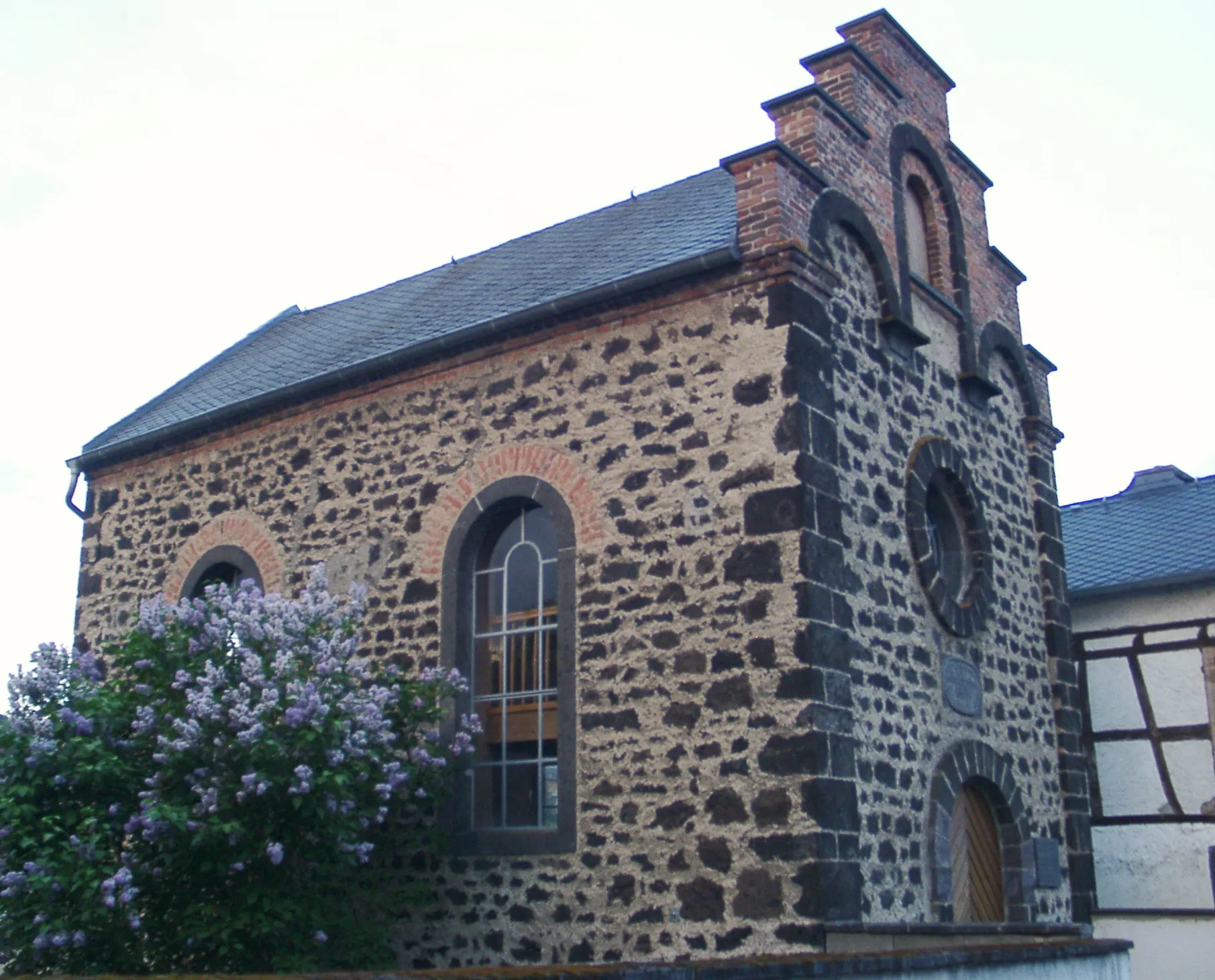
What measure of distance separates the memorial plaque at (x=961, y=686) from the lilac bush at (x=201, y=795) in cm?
397

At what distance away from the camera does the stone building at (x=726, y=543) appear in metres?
8.80

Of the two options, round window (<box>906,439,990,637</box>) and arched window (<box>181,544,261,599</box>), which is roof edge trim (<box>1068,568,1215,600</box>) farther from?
arched window (<box>181,544,261,599</box>)

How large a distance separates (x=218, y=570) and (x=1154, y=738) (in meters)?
9.02

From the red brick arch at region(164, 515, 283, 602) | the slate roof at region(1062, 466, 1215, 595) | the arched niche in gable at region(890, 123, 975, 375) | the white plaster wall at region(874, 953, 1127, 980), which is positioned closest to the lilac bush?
the red brick arch at region(164, 515, 283, 602)

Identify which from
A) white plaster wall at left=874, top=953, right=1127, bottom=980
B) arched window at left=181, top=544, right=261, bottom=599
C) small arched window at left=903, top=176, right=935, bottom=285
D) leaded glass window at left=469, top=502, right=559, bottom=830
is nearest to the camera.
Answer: white plaster wall at left=874, top=953, right=1127, bottom=980

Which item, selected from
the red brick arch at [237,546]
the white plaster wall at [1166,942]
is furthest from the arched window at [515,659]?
the white plaster wall at [1166,942]

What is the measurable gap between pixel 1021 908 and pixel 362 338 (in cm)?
783

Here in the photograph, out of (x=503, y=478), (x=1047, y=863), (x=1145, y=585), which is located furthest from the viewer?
(x=1145, y=585)

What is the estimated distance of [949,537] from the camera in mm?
Answer: 11406

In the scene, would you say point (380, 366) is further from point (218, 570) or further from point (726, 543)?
point (726, 543)

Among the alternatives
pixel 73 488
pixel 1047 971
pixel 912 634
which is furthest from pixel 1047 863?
pixel 73 488

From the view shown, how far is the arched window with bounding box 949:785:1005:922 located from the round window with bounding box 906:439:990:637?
140cm

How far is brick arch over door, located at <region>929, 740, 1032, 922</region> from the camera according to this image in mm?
9688

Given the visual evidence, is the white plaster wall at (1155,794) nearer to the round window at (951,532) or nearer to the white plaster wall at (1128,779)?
the white plaster wall at (1128,779)
